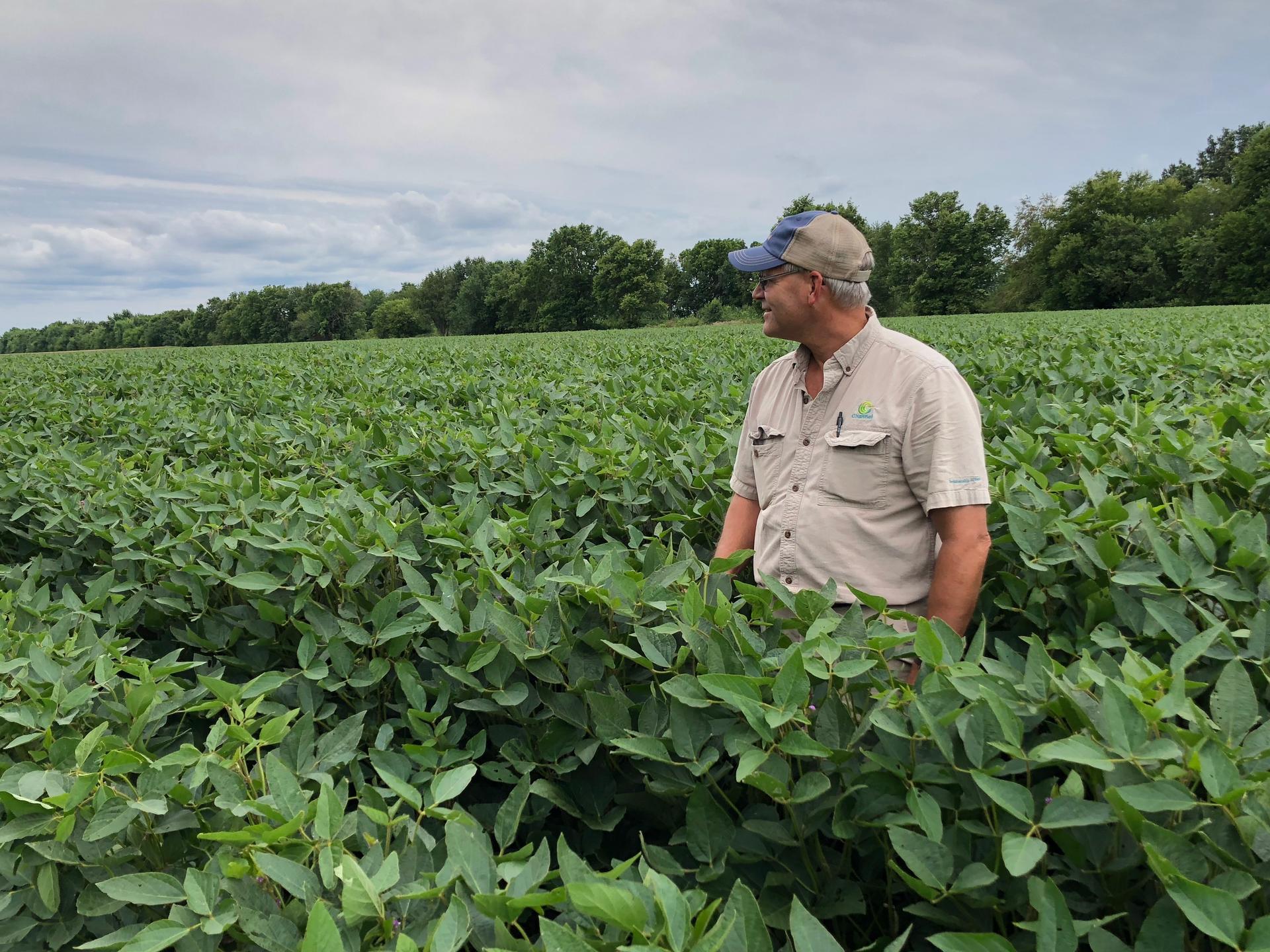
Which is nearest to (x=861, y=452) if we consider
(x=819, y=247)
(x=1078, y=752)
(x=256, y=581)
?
(x=819, y=247)

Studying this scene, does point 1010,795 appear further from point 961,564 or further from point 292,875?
point 961,564

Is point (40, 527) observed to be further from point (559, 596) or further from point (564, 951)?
point (564, 951)

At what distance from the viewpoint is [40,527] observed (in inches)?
162

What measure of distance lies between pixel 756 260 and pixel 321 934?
2.35 m

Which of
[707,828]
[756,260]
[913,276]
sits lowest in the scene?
[707,828]

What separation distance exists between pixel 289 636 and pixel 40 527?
2401 mm

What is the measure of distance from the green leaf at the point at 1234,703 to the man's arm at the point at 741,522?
1754mm

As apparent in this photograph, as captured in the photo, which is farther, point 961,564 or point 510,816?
point 961,564

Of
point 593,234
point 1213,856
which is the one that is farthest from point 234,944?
point 593,234

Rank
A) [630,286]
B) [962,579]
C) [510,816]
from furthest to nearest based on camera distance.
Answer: [630,286]
[962,579]
[510,816]

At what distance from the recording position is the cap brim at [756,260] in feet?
8.79

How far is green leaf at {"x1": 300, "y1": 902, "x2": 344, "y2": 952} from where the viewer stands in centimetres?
102

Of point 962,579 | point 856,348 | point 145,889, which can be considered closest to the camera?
point 145,889

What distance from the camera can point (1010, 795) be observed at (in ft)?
3.93
